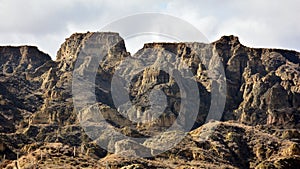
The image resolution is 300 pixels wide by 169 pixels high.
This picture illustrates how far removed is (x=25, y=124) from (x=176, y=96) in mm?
46316

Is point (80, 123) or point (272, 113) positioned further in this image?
point (272, 113)

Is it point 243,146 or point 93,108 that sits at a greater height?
point 93,108

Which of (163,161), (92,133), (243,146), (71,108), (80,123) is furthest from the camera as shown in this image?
(71,108)

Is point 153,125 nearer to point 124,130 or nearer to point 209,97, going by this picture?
point 124,130

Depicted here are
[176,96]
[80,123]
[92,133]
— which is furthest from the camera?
[176,96]

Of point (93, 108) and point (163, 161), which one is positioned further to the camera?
point (93, 108)

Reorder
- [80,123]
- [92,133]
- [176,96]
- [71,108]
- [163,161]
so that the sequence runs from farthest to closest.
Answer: [176,96], [71,108], [80,123], [92,133], [163,161]

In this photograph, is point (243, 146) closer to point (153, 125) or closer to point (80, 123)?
point (153, 125)

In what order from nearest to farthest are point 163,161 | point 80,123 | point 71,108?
point 163,161 < point 80,123 < point 71,108

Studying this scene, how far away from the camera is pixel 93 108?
160625 mm

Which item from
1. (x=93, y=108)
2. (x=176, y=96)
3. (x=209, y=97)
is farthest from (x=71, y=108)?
(x=209, y=97)

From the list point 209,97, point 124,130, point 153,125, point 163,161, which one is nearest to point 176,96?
point 209,97

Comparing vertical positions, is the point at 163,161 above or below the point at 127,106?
below

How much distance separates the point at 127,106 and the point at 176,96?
16.3m
